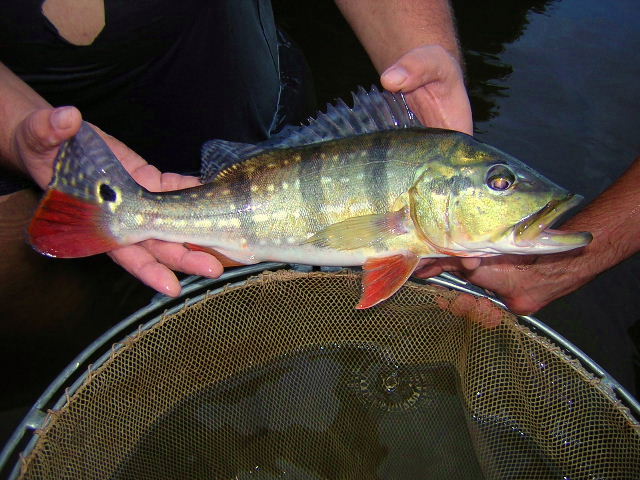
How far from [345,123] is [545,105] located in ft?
18.7

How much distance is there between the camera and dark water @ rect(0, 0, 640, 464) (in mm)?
4844

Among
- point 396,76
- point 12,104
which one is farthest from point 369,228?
point 12,104

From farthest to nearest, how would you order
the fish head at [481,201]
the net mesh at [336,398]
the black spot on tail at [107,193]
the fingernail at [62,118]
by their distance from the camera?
the net mesh at [336,398] → the black spot on tail at [107,193] → the fish head at [481,201] → the fingernail at [62,118]

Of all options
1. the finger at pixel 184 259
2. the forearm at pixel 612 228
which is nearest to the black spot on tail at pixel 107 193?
the finger at pixel 184 259

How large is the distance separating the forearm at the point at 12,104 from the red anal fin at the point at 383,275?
217 centimetres

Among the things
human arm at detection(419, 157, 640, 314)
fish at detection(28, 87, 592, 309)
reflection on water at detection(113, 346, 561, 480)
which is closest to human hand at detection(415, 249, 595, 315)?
human arm at detection(419, 157, 640, 314)

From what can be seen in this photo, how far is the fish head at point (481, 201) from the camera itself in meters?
2.79

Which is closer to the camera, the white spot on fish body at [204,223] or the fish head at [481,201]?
the fish head at [481,201]

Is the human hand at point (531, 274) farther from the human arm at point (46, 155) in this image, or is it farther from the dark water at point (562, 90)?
the human arm at point (46, 155)

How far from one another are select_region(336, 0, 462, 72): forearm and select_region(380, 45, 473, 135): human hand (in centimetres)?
55

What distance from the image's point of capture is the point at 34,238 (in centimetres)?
288

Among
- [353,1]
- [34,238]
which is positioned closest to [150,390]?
[34,238]

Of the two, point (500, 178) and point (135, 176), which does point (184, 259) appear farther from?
point (500, 178)

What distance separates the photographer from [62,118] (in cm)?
268
